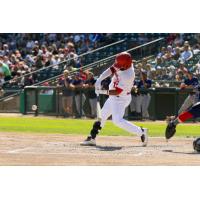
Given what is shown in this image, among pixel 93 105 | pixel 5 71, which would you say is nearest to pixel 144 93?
pixel 93 105

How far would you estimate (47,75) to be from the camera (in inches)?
1235

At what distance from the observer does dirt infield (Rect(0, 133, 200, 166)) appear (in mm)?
11250

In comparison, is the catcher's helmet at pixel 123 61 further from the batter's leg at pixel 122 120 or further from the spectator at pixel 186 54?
the spectator at pixel 186 54

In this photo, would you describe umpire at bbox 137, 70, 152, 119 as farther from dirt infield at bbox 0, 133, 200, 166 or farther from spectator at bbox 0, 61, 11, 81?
dirt infield at bbox 0, 133, 200, 166

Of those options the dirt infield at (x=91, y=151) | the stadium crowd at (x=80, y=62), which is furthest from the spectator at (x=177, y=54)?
the dirt infield at (x=91, y=151)

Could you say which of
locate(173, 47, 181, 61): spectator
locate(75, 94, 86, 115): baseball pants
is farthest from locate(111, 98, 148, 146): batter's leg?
locate(173, 47, 181, 61): spectator

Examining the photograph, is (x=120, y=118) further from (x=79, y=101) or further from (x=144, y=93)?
(x=79, y=101)

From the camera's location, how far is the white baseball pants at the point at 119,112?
13797mm

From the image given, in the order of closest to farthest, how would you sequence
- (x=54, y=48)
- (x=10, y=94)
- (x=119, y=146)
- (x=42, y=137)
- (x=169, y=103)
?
1. (x=119, y=146)
2. (x=42, y=137)
3. (x=169, y=103)
4. (x=10, y=94)
5. (x=54, y=48)

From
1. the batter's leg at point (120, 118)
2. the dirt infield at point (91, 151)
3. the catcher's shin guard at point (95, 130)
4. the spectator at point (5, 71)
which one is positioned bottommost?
the dirt infield at point (91, 151)

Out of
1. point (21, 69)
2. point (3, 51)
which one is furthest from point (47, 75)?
point (3, 51)

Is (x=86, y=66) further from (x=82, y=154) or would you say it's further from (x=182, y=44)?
(x=82, y=154)

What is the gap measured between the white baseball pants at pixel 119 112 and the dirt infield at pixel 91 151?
414 mm

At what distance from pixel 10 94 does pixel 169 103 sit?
902 cm
